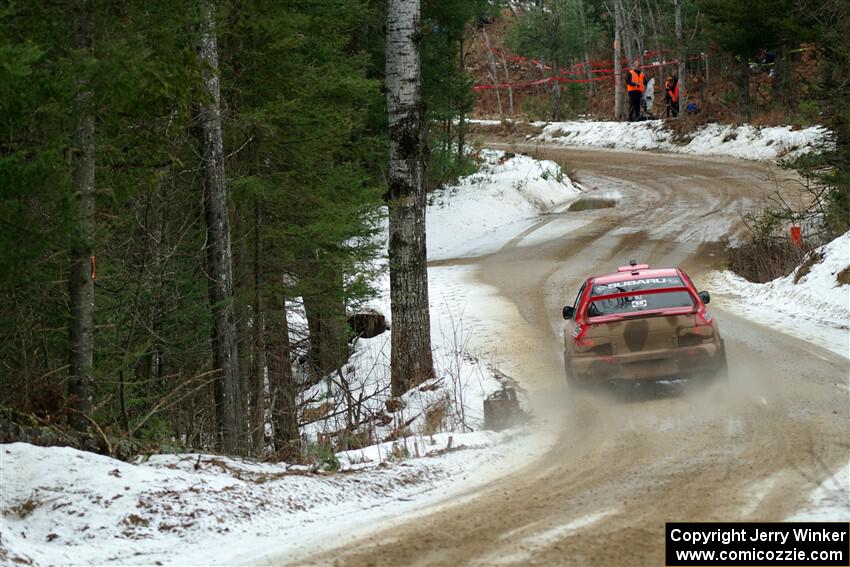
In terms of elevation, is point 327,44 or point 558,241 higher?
point 327,44

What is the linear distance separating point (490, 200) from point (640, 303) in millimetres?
21677

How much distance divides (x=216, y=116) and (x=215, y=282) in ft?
7.26

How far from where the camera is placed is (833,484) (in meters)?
8.07

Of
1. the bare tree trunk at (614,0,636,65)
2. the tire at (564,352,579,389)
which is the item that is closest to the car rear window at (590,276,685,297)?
the tire at (564,352,579,389)

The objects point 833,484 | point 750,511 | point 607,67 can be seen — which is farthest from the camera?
point 607,67

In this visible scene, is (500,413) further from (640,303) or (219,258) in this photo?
(219,258)

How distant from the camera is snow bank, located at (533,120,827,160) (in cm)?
3753

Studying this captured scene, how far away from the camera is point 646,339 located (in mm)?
12039

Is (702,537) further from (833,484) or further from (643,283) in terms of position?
(643,283)

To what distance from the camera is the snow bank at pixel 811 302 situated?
621 inches

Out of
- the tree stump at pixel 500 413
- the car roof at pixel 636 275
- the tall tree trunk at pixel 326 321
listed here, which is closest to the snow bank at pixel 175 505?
the tree stump at pixel 500 413

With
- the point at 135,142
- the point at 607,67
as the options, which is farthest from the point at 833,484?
the point at 607,67

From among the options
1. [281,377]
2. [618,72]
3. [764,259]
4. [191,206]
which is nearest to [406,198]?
[191,206]

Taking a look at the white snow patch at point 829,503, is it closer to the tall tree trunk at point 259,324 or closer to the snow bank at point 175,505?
the snow bank at point 175,505
